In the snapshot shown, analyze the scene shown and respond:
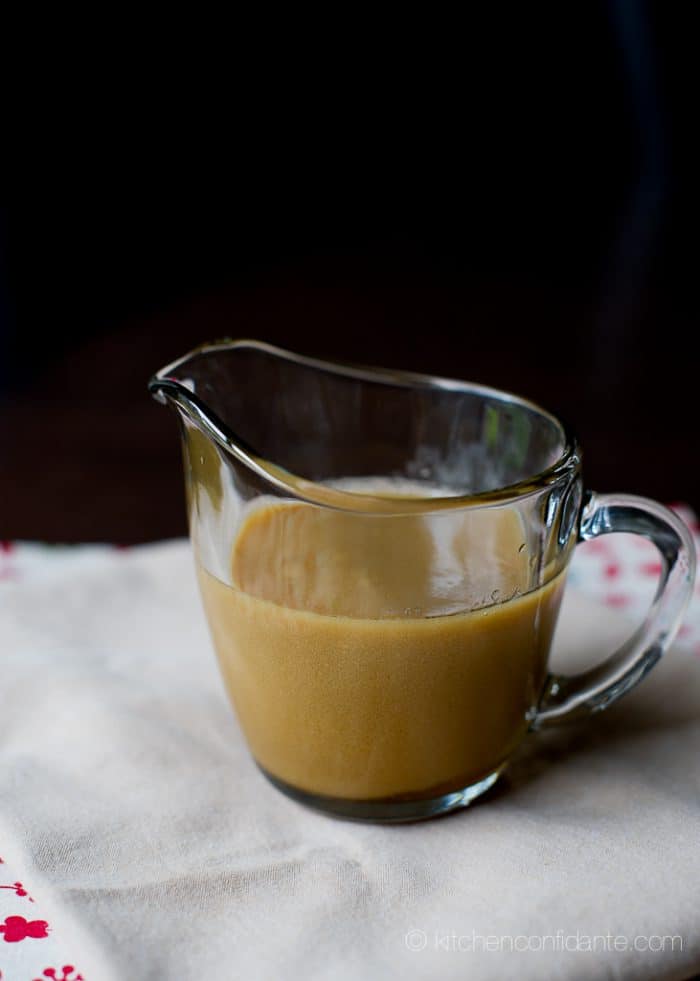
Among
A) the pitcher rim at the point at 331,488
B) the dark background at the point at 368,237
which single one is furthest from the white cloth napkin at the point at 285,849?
the dark background at the point at 368,237

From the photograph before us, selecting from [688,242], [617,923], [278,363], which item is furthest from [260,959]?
[688,242]

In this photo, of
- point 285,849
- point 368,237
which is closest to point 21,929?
point 285,849

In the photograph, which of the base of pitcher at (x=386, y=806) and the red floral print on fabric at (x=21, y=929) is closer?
the red floral print on fabric at (x=21, y=929)

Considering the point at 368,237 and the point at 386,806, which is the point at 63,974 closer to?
the point at 386,806

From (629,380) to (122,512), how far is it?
892 millimetres

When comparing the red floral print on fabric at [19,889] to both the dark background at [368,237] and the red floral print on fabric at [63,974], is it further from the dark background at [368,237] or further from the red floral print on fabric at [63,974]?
the dark background at [368,237]

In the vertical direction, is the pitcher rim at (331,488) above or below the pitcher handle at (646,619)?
above

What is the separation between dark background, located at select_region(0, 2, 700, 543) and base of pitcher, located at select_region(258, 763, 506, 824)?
50 cm

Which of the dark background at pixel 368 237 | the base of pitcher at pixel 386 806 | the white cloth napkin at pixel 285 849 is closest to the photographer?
the white cloth napkin at pixel 285 849

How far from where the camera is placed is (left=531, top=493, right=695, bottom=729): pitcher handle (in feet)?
2.53

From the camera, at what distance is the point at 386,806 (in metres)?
0.76

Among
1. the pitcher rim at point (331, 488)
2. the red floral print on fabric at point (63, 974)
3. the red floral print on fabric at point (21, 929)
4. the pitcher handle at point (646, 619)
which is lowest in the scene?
the red floral print on fabric at point (63, 974)

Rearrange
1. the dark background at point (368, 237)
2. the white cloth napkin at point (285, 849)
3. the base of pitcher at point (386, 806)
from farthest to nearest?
1. the dark background at point (368, 237)
2. the base of pitcher at point (386, 806)
3. the white cloth napkin at point (285, 849)

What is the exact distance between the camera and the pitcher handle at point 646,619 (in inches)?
30.3
